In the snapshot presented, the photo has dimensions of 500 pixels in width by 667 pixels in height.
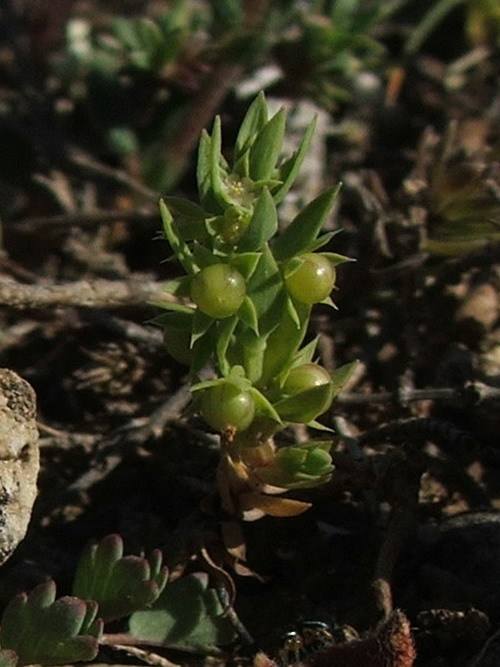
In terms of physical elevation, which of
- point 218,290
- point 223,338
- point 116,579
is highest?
point 218,290

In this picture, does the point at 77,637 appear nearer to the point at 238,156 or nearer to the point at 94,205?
the point at 238,156

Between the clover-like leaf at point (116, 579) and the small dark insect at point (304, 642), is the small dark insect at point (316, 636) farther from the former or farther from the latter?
the clover-like leaf at point (116, 579)

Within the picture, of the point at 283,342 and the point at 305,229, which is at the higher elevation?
the point at 305,229

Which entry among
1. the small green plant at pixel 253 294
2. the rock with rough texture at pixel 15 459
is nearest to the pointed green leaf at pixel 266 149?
the small green plant at pixel 253 294

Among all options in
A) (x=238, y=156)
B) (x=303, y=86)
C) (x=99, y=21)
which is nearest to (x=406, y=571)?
(x=238, y=156)

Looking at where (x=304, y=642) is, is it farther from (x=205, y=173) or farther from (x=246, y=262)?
(x=205, y=173)

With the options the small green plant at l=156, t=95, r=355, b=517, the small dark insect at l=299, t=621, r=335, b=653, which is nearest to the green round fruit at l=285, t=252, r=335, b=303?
the small green plant at l=156, t=95, r=355, b=517

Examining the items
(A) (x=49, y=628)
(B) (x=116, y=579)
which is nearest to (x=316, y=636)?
(B) (x=116, y=579)

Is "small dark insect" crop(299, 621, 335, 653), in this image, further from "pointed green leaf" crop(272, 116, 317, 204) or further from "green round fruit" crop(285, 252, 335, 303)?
"pointed green leaf" crop(272, 116, 317, 204)
